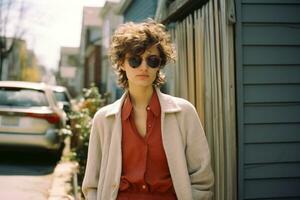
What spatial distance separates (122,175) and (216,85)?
188 centimetres

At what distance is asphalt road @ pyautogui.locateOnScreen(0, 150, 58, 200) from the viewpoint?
Answer: 6777 mm

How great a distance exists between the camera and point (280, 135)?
13.6 ft

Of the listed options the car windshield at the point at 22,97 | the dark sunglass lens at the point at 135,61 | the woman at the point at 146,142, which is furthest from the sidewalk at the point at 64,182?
the dark sunglass lens at the point at 135,61

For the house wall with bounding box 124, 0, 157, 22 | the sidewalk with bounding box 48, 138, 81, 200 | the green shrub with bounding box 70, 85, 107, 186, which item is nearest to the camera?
the sidewalk with bounding box 48, 138, 81, 200

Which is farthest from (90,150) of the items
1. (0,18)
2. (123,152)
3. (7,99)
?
(0,18)

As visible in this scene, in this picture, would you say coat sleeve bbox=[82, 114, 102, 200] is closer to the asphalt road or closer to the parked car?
Answer: the asphalt road

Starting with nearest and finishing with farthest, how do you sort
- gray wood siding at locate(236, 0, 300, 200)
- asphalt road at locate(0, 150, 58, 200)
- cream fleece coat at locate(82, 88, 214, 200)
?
cream fleece coat at locate(82, 88, 214, 200)
gray wood siding at locate(236, 0, 300, 200)
asphalt road at locate(0, 150, 58, 200)

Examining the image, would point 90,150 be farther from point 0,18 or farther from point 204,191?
point 0,18

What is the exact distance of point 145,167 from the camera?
277 cm

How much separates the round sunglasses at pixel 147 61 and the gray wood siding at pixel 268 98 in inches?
54.4

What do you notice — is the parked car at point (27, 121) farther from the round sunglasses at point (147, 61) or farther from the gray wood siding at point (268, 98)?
the round sunglasses at point (147, 61)

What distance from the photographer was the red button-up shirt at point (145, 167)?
9.09 feet

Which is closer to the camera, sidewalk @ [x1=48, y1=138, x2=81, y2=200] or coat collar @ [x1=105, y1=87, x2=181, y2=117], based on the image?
coat collar @ [x1=105, y1=87, x2=181, y2=117]

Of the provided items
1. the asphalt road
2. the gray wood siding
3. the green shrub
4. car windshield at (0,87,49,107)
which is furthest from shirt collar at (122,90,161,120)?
car windshield at (0,87,49,107)
